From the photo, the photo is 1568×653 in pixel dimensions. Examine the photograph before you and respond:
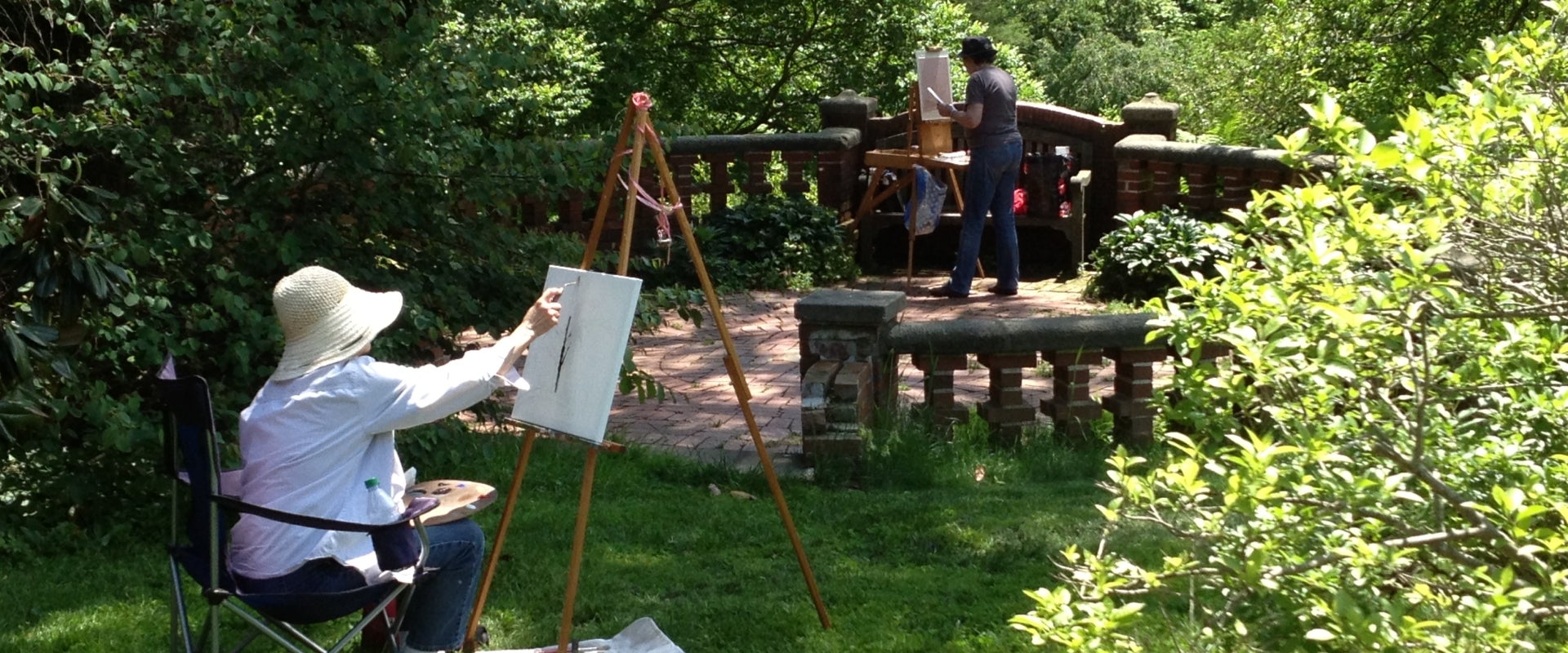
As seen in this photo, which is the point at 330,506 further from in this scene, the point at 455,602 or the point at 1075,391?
the point at 1075,391

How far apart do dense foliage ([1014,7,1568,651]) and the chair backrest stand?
2066mm

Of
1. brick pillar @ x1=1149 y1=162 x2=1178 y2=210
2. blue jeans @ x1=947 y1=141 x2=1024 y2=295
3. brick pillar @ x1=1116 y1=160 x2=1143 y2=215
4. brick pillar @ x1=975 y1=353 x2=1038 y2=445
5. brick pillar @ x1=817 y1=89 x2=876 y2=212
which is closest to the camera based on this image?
brick pillar @ x1=975 y1=353 x2=1038 y2=445

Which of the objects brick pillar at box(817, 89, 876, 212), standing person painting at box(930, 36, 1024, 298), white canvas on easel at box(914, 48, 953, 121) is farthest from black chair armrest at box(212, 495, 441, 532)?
brick pillar at box(817, 89, 876, 212)

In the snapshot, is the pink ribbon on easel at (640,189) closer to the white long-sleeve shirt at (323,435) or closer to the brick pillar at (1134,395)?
the white long-sleeve shirt at (323,435)

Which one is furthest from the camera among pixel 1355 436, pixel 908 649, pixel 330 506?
pixel 908 649

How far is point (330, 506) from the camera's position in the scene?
13.6 ft

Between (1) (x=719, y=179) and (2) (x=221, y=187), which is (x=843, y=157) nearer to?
(1) (x=719, y=179)

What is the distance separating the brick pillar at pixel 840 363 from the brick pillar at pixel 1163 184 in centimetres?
560

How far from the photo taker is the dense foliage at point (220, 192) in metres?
5.19

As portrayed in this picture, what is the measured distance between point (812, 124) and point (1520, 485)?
15700mm

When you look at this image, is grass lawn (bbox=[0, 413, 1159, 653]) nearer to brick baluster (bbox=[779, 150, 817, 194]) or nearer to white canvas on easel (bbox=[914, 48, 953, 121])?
white canvas on easel (bbox=[914, 48, 953, 121])

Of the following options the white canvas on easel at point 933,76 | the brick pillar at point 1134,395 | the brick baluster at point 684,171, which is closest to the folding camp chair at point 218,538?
the brick pillar at point 1134,395

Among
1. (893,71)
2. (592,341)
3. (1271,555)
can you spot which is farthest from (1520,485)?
(893,71)

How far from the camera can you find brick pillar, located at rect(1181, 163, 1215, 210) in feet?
38.8
